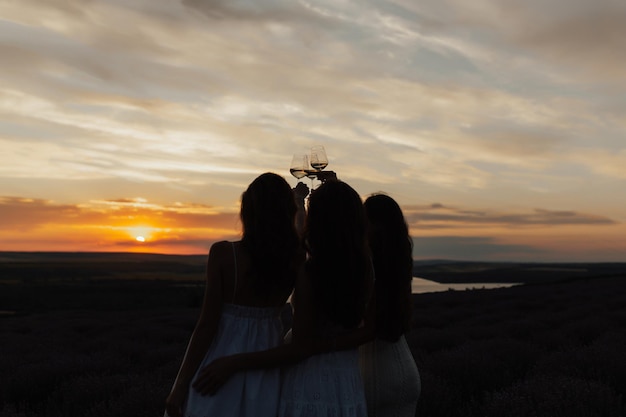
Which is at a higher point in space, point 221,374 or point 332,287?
point 332,287

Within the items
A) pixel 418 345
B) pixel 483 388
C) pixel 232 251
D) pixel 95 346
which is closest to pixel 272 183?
pixel 232 251

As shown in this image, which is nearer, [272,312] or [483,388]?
[272,312]

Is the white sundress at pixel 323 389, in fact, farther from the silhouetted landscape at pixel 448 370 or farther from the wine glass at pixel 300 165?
the silhouetted landscape at pixel 448 370

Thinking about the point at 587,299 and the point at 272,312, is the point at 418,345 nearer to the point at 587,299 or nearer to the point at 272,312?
the point at 272,312

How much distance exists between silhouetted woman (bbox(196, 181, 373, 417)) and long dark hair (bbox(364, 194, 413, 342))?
0.22 m

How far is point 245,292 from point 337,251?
1.56ft

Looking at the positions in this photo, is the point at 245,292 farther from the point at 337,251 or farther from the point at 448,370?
the point at 448,370

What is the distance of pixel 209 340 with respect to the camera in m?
2.91

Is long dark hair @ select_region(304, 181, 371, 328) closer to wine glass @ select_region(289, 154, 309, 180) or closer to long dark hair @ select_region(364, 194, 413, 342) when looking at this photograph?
long dark hair @ select_region(364, 194, 413, 342)

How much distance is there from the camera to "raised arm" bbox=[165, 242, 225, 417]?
2875 millimetres

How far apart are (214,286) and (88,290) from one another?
174 ft

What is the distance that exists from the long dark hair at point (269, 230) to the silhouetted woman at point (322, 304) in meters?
0.10

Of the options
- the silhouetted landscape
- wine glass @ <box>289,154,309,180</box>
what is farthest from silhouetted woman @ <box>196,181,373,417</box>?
the silhouetted landscape

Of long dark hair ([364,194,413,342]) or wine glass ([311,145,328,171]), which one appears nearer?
long dark hair ([364,194,413,342])
